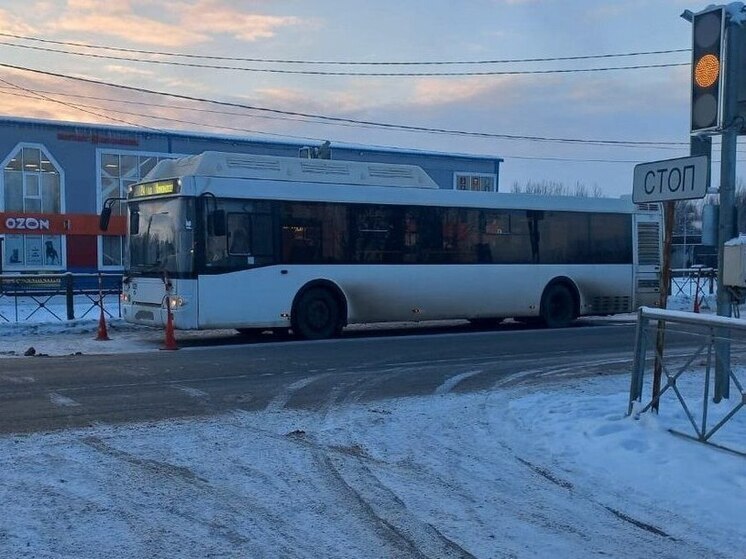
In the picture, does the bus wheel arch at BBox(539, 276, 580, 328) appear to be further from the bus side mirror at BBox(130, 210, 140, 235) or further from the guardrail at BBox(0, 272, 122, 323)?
the guardrail at BBox(0, 272, 122, 323)

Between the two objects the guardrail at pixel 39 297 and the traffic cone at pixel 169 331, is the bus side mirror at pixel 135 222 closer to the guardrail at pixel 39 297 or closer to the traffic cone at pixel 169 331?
the traffic cone at pixel 169 331

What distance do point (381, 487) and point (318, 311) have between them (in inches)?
413

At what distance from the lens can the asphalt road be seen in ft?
29.9

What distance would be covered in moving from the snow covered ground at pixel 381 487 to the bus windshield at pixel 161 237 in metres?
6.73

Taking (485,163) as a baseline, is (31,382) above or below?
Answer: below

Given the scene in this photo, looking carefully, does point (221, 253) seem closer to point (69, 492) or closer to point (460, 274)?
point (460, 274)

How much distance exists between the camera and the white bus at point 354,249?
15.3 m

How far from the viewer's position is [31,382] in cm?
1066

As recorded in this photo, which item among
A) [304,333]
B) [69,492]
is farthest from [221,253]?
[69,492]

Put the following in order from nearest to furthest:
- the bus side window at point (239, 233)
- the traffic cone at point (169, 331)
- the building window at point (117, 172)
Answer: the traffic cone at point (169, 331), the bus side window at point (239, 233), the building window at point (117, 172)

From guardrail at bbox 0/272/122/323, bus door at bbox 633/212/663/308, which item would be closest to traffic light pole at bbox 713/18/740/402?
bus door at bbox 633/212/663/308

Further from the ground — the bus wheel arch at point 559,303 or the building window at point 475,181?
the building window at point 475,181

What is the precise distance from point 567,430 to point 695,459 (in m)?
1.44

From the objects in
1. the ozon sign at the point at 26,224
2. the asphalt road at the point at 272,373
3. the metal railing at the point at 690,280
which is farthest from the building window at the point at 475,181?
the asphalt road at the point at 272,373
